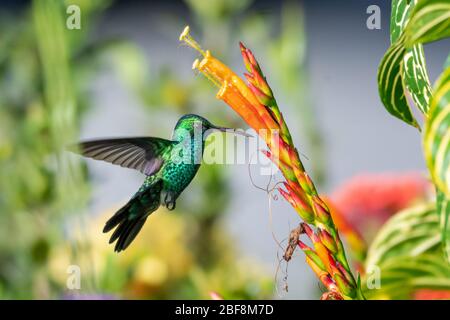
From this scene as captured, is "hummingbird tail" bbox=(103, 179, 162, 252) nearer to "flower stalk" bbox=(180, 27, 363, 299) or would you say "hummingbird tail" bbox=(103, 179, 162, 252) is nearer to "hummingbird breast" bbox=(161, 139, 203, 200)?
"hummingbird breast" bbox=(161, 139, 203, 200)


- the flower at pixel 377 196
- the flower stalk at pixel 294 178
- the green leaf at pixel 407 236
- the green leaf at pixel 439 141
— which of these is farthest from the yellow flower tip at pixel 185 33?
the flower at pixel 377 196

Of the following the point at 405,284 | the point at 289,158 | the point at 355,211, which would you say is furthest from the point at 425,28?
the point at 355,211

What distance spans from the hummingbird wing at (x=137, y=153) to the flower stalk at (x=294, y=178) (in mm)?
146

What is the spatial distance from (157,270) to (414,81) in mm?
945

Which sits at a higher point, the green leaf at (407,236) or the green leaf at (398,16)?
the green leaf at (398,16)

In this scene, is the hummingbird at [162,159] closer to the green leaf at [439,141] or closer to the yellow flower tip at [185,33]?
the yellow flower tip at [185,33]

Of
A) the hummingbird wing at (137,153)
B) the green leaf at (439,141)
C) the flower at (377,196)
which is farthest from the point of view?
the flower at (377,196)

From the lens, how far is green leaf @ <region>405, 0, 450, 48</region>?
0.96 feet

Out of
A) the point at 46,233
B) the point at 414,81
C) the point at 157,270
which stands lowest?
the point at 157,270

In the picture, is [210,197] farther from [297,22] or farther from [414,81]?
[414,81]

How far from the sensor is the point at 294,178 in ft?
1.07

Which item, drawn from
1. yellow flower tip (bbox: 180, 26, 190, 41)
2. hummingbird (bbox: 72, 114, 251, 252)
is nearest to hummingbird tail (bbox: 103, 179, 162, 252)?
hummingbird (bbox: 72, 114, 251, 252)

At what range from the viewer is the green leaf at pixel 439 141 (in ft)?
0.86

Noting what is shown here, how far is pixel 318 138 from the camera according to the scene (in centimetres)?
140
